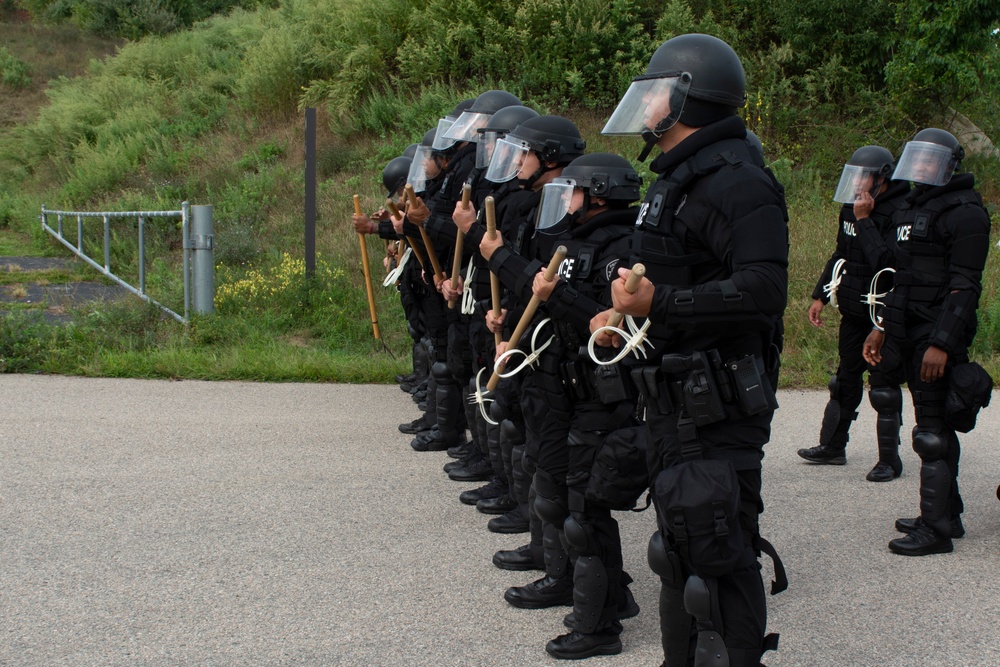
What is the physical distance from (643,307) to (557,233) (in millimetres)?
1226

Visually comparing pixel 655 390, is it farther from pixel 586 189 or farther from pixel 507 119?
pixel 507 119

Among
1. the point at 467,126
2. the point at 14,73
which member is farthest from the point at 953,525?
the point at 14,73

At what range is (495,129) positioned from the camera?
5.51 metres

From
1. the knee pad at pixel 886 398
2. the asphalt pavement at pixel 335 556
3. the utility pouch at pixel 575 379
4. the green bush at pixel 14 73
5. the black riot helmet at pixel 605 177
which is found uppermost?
the green bush at pixel 14 73

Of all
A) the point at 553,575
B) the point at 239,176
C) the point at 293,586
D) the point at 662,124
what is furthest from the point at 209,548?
the point at 239,176

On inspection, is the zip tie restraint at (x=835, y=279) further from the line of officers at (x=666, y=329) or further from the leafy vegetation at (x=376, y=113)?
the leafy vegetation at (x=376, y=113)

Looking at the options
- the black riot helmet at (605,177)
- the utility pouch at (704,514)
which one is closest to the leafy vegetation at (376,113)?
the black riot helmet at (605,177)

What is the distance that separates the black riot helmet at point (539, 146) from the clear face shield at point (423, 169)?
1.62 metres

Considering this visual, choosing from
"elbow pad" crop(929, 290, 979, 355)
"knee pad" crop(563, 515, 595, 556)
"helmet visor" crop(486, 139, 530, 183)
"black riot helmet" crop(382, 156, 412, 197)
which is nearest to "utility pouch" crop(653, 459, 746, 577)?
"knee pad" crop(563, 515, 595, 556)

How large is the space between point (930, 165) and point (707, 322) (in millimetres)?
2968

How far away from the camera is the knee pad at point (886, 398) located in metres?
6.23

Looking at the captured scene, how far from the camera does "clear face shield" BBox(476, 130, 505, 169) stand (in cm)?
547

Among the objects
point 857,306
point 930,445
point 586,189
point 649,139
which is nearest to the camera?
point 649,139

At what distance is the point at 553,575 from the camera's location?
14.6 feet
